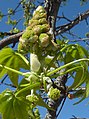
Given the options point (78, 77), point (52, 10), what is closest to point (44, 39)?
point (78, 77)

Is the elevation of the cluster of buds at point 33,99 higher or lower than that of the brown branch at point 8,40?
lower

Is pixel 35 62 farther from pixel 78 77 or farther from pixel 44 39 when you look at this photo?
pixel 78 77

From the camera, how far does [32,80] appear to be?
110 centimetres

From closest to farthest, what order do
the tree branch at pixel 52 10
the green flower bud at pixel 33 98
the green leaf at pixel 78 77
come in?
1. the green flower bud at pixel 33 98
2. the green leaf at pixel 78 77
3. the tree branch at pixel 52 10

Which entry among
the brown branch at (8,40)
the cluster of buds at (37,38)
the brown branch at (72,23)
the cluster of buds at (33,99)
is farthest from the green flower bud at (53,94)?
the brown branch at (72,23)

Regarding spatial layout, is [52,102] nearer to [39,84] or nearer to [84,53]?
[84,53]

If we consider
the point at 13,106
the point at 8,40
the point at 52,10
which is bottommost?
the point at 13,106

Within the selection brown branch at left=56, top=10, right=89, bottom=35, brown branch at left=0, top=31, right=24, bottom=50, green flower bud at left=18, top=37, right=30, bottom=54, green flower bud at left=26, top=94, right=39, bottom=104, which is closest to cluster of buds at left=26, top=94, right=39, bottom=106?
green flower bud at left=26, top=94, right=39, bottom=104

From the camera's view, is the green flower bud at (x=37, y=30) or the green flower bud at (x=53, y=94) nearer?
the green flower bud at (x=37, y=30)

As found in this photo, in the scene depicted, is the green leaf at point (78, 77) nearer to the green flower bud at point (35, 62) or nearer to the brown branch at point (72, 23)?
the green flower bud at point (35, 62)

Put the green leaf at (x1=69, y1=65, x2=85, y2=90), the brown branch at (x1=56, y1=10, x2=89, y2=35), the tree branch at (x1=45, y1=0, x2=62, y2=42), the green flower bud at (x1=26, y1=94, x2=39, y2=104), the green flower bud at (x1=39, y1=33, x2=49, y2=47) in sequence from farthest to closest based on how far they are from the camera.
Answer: the brown branch at (x1=56, y1=10, x2=89, y2=35) < the tree branch at (x1=45, y1=0, x2=62, y2=42) < the green leaf at (x1=69, y1=65, x2=85, y2=90) < the green flower bud at (x1=26, y1=94, x2=39, y2=104) < the green flower bud at (x1=39, y1=33, x2=49, y2=47)

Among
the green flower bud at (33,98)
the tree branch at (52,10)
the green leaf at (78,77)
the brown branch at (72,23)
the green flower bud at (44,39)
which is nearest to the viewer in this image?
the green flower bud at (44,39)

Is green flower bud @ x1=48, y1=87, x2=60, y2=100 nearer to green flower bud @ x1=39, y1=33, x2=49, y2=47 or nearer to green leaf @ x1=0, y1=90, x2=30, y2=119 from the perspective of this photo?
green leaf @ x1=0, y1=90, x2=30, y2=119

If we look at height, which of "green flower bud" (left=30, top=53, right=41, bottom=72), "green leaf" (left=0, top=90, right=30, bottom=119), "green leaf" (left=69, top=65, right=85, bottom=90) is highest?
"green flower bud" (left=30, top=53, right=41, bottom=72)
